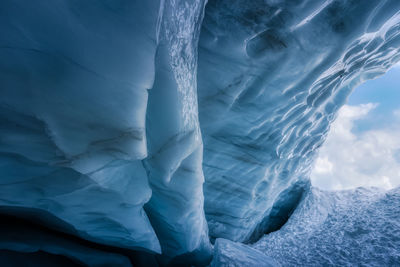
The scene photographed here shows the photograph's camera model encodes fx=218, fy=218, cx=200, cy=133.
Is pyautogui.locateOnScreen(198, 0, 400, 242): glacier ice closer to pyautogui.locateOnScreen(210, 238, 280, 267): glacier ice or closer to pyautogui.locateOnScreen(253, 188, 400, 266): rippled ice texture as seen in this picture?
pyautogui.locateOnScreen(253, 188, 400, 266): rippled ice texture

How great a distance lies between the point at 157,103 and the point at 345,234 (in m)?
2.63

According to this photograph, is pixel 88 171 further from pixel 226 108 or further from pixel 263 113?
pixel 263 113

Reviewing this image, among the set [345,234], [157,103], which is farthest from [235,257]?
[157,103]

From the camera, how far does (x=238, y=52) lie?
1.73 meters

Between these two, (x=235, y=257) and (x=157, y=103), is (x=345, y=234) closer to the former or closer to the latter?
(x=235, y=257)

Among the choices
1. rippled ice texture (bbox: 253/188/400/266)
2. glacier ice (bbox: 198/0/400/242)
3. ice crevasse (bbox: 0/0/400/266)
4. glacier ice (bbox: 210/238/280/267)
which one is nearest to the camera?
ice crevasse (bbox: 0/0/400/266)

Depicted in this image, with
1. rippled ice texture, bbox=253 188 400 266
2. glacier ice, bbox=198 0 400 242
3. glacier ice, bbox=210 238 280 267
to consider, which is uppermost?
glacier ice, bbox=198 0 400 242

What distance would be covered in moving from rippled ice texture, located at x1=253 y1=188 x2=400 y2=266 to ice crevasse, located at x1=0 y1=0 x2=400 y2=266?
83 centimetres

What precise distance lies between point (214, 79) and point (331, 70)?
133 cm

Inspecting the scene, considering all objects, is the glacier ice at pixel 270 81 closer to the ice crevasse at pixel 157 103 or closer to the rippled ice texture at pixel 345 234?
the ice crevasse at pixel 157 103

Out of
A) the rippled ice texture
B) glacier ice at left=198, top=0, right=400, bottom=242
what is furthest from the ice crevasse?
the rippled ice texture

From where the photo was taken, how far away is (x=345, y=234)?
99.2 inches

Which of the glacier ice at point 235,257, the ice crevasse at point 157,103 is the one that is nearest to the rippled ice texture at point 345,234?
the glacier ice at point 235,257

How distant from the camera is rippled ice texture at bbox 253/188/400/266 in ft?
6.95
